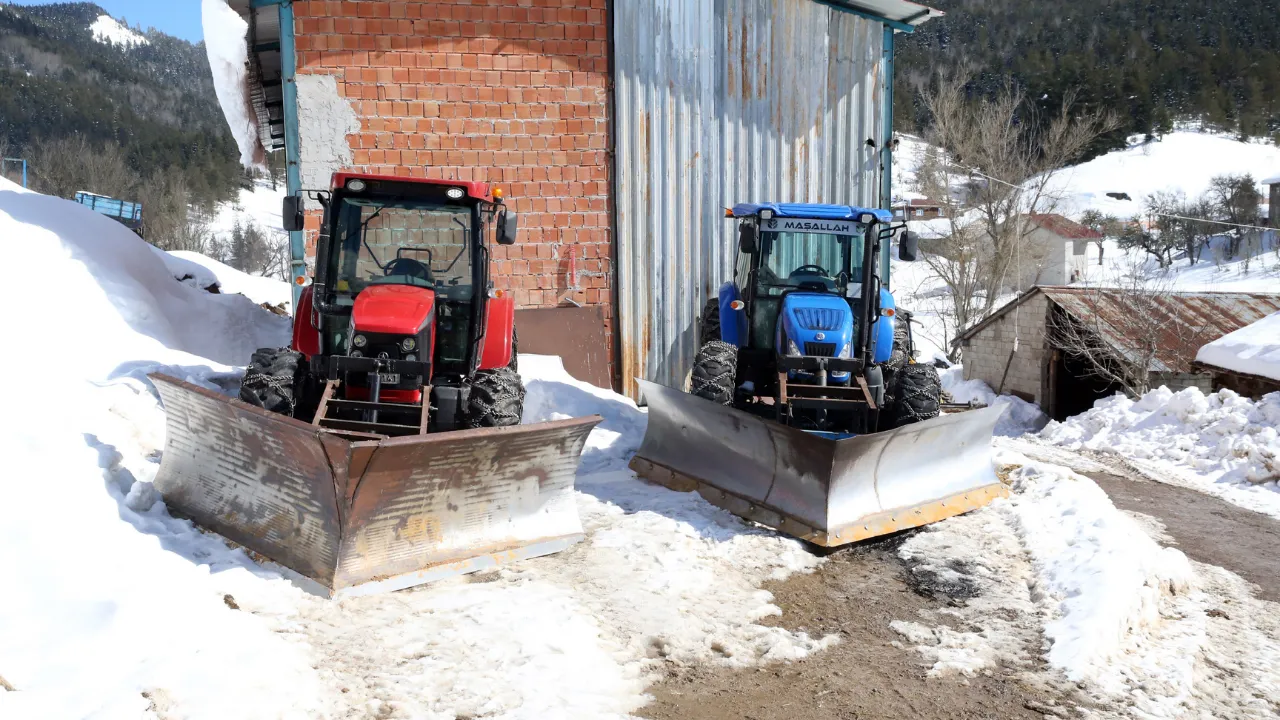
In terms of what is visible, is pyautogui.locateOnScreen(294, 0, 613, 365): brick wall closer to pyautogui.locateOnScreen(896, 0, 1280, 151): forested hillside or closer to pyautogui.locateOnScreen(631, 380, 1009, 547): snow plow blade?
pyautogui.locateOnScreen(631, 380, 1009, 547): snow plow blade

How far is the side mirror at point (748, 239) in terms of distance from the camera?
7703mm

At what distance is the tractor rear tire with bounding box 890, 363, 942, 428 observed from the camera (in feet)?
23.8

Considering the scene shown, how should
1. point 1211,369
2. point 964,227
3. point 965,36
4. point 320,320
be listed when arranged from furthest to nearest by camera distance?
point 965,36 → point 964,227 → point 1211,369 → point 320,320

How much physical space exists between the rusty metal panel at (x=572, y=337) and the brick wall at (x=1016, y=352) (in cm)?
1302

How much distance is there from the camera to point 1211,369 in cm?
1403

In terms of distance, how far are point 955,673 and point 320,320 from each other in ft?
14.1

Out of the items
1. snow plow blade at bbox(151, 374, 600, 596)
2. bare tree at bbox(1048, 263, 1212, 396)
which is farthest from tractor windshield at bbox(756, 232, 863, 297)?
bare tree at bbox(1048, 263, 1212, 396)

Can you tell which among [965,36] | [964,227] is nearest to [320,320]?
[964,227]

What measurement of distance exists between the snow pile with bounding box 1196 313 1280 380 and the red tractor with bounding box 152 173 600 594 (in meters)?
10.7

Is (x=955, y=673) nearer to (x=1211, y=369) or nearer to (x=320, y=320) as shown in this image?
(x=320, y=320)

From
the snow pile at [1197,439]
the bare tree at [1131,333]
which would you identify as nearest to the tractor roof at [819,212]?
the snow pile at [1197,439]

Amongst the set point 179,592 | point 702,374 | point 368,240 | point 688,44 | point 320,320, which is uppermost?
point 688,44

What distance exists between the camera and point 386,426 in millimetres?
5516

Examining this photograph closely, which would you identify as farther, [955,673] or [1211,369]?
[1211,369]
